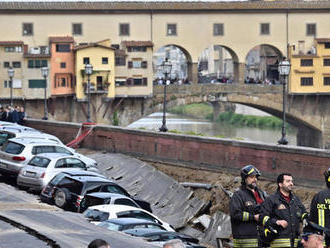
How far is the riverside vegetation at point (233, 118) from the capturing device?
9531 cm

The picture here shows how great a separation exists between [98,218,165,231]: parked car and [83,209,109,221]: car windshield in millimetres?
698

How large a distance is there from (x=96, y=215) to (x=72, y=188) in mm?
2940

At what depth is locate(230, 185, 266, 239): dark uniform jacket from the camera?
10461mm

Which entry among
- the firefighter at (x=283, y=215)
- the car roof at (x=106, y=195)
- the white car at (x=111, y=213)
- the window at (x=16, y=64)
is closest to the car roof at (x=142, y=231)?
the white car at (x=111, y=213)

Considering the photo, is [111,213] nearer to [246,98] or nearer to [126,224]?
[126,224]

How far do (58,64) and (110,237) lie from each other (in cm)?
4913

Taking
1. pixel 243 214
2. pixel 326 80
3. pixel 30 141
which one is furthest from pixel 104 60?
pixel 243 214

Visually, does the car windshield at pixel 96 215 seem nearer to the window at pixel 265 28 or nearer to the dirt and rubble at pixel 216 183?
the dirt and rubble at pixel 216 183

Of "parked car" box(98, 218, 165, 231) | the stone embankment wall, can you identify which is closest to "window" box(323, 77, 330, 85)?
the stone embankment wall

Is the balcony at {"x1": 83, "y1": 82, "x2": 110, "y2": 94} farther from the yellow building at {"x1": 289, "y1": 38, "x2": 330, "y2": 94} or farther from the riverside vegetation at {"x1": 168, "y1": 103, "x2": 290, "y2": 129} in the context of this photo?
the riverside vegetation at {"x1": 168, "y1": 103, "x2": 290, "y2": 129}

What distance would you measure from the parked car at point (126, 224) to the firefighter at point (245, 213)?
4296mm

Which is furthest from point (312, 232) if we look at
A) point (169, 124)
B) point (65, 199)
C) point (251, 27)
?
point (169, 124)

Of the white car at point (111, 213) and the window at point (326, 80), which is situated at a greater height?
the window at point (326, 80)

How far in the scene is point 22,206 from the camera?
1705cm
